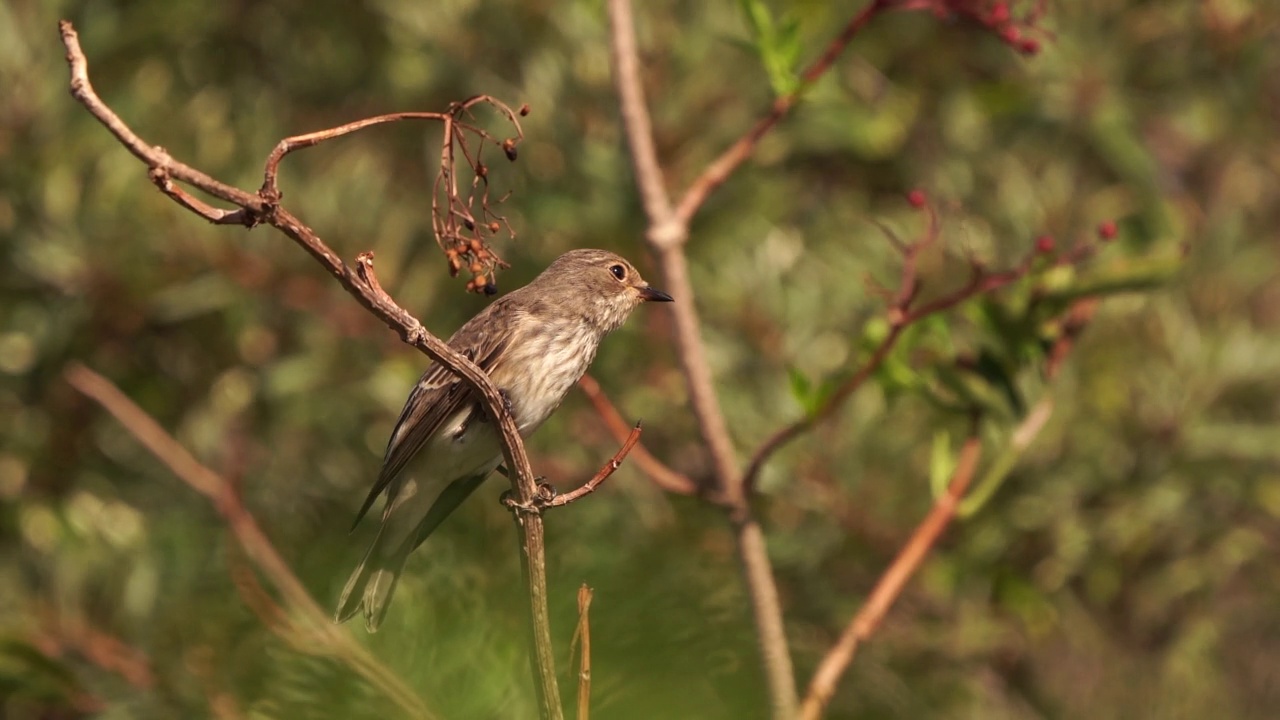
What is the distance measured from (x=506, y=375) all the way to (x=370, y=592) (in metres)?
2.25

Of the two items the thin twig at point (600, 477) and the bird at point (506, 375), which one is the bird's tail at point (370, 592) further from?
the bird at point (506, 375)

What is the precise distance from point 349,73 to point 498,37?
2.32 ft

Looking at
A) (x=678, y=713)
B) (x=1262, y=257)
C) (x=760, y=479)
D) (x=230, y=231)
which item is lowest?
(x=678, y=713)

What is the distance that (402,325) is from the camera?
1.81m

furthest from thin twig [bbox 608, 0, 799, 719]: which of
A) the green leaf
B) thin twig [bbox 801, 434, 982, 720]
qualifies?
the green leaf

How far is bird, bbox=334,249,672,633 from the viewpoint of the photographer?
349 cm

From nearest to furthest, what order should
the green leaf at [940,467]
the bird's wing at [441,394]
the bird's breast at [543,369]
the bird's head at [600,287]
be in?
the green leaf at [940,467] → the bird's wing at [441,394] → the bird's breast at [543,369] → the bird's head at [600,287]

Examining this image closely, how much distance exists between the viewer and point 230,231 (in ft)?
16.0

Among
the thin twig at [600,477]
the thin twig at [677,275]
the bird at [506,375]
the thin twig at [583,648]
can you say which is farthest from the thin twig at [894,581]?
the thin twig at [583,648]

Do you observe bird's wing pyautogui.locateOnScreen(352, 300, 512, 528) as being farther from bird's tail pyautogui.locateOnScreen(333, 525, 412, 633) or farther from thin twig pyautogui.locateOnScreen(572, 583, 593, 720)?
thin twig pyautogui.locateOnScreen(572, 583, 593, 720)

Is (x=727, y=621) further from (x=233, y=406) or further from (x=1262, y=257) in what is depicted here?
(x=1262, y=257)

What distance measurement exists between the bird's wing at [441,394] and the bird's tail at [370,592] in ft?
5.47

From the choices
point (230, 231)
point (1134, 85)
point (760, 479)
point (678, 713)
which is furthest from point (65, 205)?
point (678, 713)

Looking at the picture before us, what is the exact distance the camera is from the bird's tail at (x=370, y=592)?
1096 mm
